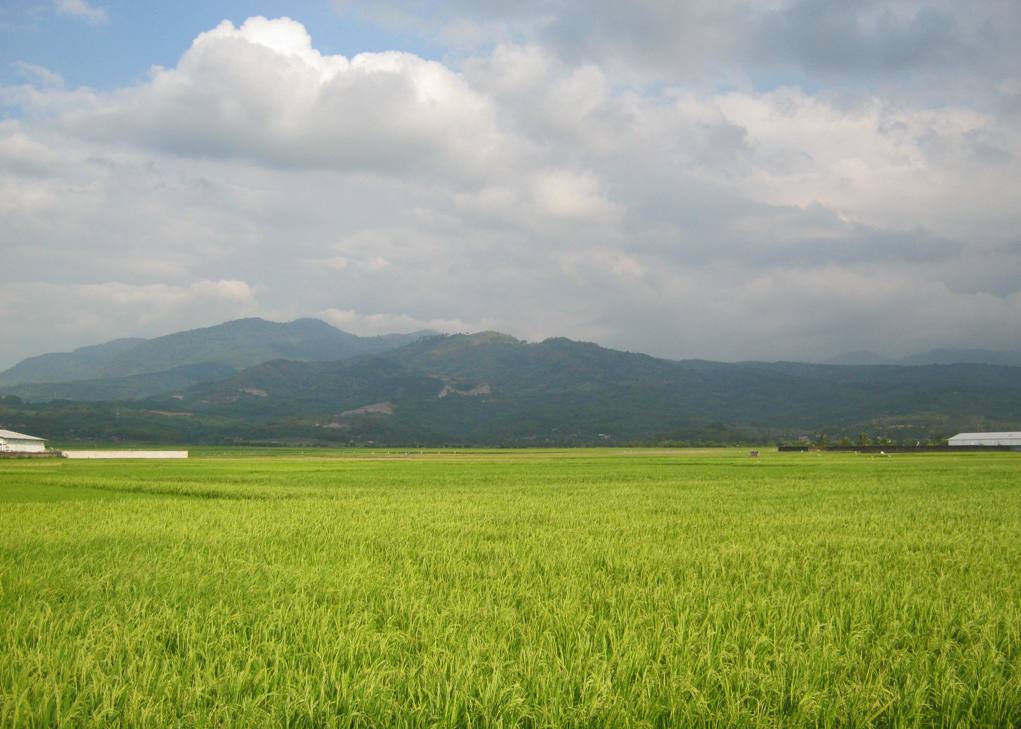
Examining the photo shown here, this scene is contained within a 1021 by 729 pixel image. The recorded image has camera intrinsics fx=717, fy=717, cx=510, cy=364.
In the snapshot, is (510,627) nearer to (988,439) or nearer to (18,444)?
(18,444)

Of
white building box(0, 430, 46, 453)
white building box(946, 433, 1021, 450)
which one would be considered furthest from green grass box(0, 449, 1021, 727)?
white building box(946, 433, 1021, 450)

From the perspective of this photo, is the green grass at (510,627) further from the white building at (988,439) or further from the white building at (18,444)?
the white building at (988,439)

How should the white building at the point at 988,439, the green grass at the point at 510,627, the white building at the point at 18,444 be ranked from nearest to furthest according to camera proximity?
the green grass at the point at 510,627, the white building at the point at 18,444, the white building at the point at 988,439

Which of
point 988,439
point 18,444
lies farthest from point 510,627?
point 988,439

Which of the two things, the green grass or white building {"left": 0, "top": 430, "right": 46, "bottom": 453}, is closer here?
the green grass

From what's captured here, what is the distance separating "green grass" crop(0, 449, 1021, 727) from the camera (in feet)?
17.5

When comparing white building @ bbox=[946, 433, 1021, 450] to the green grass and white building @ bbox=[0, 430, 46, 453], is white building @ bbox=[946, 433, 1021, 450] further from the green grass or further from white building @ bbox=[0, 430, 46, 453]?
white building @ bbox=[0, 430, 46, 453]

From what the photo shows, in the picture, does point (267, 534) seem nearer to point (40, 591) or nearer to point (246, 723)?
point (40, 591)

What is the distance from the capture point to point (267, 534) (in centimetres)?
1579

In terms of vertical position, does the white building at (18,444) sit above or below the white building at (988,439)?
above

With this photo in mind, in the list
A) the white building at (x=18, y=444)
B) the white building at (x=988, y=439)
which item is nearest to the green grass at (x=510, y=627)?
the white building at (x=18, y=444)

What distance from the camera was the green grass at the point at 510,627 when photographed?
534cm

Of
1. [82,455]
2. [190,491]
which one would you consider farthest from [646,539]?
[82,455]

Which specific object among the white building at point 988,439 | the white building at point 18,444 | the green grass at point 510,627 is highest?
the green grass at point 510,627
